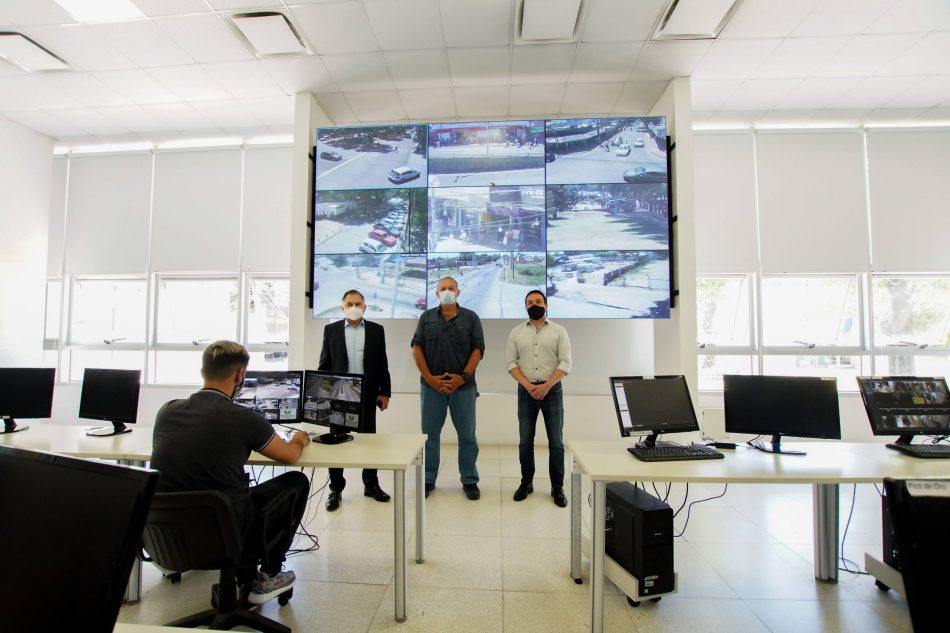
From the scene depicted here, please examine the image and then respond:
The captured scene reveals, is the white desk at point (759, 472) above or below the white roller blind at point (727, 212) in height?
below

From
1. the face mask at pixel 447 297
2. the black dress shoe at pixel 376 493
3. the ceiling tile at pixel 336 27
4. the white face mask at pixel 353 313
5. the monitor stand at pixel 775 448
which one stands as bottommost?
the black dress shoe at pixel 376 493

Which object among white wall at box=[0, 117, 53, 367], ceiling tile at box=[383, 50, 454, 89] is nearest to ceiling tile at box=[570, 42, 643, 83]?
ceiling tile at box=[383, 50, 454, 89]

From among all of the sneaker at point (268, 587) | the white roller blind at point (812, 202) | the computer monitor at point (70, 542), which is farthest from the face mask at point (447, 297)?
the white roller blind at point (812, 202)

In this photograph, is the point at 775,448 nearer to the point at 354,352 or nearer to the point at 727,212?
the point at 354,352

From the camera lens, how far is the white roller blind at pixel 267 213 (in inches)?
201

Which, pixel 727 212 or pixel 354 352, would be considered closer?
pixel 354 352

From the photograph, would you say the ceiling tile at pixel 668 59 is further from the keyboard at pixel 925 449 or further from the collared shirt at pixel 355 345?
the collared shirt at pixel 355 345

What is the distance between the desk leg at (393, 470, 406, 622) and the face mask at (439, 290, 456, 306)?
5.36ft

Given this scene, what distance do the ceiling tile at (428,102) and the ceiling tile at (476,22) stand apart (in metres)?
0.70

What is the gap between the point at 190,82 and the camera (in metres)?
3.92

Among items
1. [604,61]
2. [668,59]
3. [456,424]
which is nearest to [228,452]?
[456,424]

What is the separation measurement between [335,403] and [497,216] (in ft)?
8.02

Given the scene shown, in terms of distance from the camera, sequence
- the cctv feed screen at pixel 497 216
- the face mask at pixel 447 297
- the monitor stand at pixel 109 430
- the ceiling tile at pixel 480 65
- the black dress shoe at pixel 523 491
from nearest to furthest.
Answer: the monitor stand at pixel 109 430
the black dress shoe at pixel 523 491
the face mask at pixel 447 297
the ceiling tile at pixel 480 65
the cctv feed screen at pixel 497 216

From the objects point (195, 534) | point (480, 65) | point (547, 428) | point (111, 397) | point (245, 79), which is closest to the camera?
point (195, 534)
